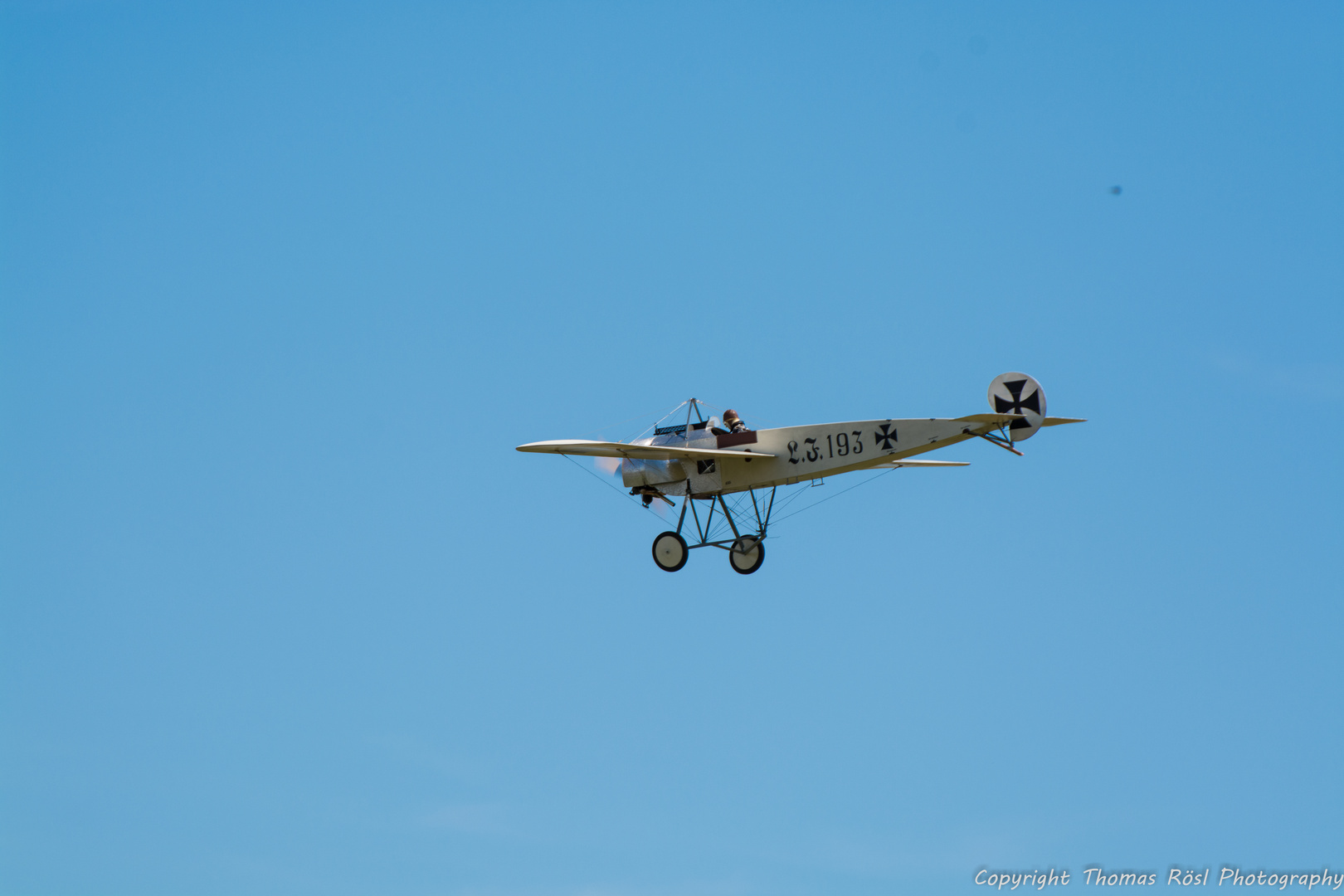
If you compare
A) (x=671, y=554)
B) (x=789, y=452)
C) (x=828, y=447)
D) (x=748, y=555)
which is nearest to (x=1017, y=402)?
(x=828, y=447)

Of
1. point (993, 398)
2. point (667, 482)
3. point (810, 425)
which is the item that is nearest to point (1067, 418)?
point (993, 398)

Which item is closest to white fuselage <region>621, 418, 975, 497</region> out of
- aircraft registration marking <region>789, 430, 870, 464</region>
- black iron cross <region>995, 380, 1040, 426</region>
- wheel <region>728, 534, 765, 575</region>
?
aircraft registration marking <region>789, 430, 870, 464</region>

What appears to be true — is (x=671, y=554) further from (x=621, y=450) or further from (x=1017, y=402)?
(x=1017, y=402)

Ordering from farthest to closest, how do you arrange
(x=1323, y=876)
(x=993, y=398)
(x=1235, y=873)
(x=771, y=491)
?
(x=771, y=491)
(x=993, y=398)
(x=1235, y=873)
(x=1323, y=876)

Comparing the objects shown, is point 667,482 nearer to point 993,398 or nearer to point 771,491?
point 771,491

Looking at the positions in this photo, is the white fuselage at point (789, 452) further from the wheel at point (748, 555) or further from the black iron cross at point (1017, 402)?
the wheel at point (748, 555)

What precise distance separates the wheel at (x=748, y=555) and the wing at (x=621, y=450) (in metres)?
1.86

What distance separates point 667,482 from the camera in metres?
40.6

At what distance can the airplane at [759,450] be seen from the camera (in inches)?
1467

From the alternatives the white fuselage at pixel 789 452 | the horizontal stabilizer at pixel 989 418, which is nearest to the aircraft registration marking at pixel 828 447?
the white fuselage at pixel 789 452

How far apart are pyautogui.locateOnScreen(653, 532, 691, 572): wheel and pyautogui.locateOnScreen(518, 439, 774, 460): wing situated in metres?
1.84

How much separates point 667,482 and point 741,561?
2117 mm

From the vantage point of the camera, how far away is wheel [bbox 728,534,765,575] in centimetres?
4047

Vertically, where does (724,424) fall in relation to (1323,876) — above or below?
above
